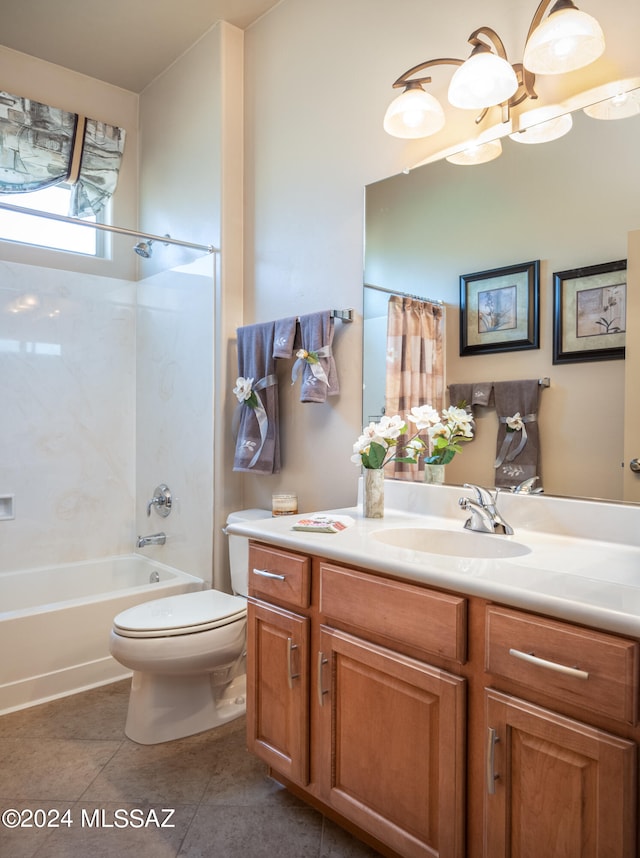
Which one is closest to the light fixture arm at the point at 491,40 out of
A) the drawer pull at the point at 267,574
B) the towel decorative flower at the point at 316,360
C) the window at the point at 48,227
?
the towel decorative flower at the point at 316,360

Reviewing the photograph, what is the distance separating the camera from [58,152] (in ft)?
10.1

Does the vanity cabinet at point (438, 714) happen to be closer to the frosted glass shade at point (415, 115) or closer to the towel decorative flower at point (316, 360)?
the towel decorative flower at point (316, 360)

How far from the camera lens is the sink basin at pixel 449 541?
5.06 ft

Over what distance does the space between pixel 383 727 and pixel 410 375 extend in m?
1.12

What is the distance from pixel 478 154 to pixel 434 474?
1024mm

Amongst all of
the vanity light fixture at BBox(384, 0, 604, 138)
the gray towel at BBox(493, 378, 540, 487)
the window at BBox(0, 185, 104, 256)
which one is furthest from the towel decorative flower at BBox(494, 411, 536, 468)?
the window at BBox(0, 185, 104, 256)

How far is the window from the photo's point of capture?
3.03 m

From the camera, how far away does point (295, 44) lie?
2.45 meters

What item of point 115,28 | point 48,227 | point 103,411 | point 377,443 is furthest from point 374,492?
point 115,28

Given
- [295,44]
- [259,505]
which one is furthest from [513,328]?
[295,44]

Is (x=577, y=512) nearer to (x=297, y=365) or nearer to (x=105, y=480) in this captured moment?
(x=297, y=365)

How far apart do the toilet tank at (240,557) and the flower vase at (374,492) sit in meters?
0.71

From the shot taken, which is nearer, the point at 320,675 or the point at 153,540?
the point at 320,675

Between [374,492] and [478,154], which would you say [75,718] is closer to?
[374,492]
